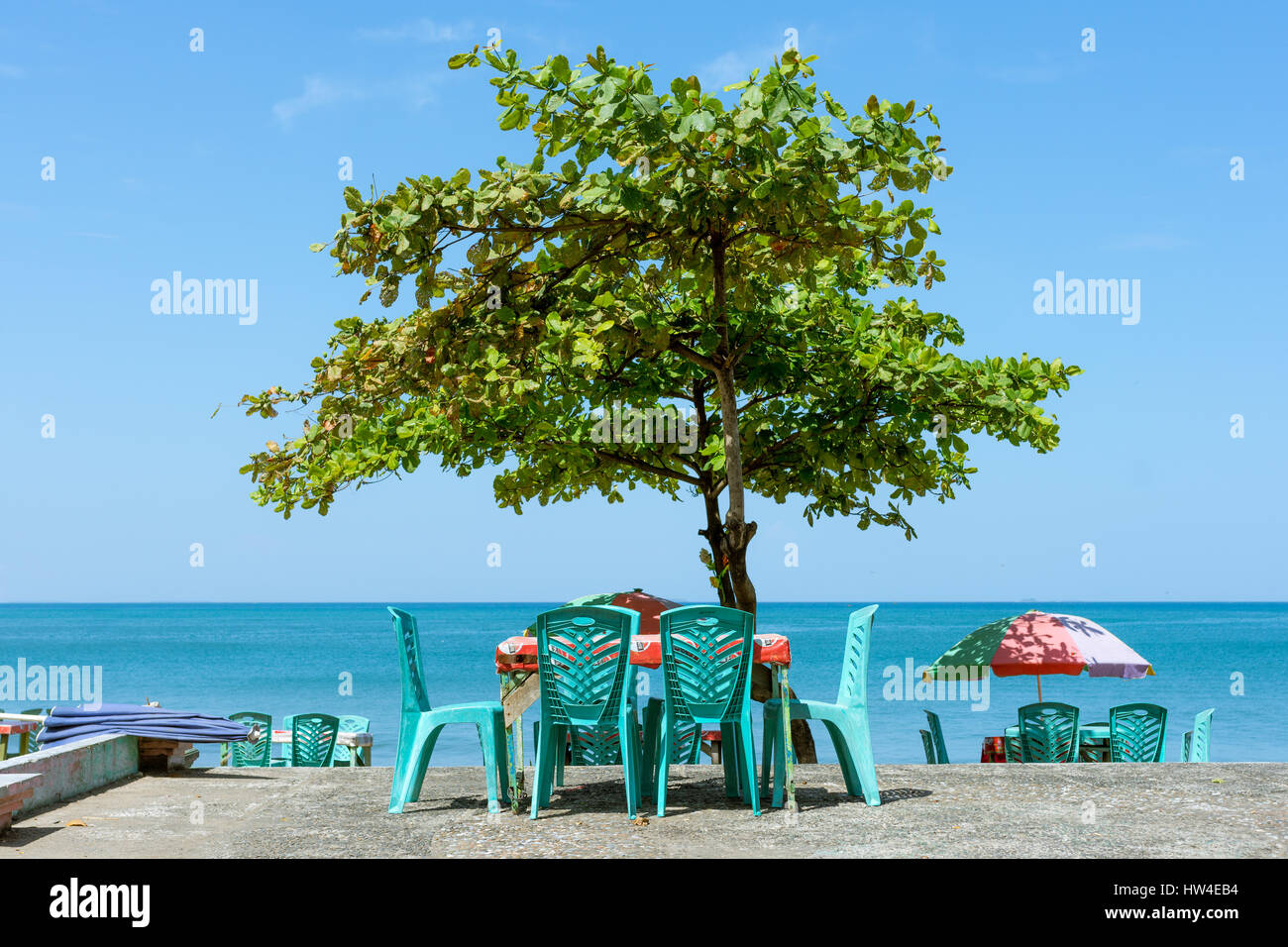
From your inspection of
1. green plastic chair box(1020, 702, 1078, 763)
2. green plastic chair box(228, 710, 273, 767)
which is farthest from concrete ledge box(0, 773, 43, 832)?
green plastic chair box(1020, 702, 1078, 763)

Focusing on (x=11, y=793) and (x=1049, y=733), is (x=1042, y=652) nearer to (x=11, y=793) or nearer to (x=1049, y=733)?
(x=1049, y=733)

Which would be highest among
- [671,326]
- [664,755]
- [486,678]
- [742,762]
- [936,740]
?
[671,326]

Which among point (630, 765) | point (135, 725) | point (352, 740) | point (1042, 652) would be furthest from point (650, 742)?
point (352, 740)

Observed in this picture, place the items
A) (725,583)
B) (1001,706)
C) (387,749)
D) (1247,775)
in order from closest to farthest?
(1247,775), (725,583), (387,749), (1001,706)

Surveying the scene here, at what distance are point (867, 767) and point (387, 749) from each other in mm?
22703

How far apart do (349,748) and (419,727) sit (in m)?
7.41

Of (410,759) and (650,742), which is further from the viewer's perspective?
(650,742)

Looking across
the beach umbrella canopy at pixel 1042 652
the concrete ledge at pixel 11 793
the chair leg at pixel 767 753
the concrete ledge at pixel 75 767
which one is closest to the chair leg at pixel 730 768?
the chair leg at pixel 767 753

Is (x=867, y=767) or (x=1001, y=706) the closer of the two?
(x=867, y=767)

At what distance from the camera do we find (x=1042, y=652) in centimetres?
A: 959

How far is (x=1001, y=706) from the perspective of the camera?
137ft
